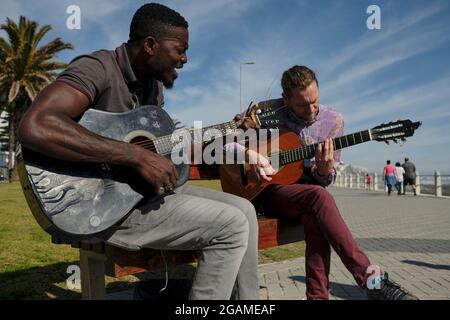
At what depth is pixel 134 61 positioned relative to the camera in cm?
256

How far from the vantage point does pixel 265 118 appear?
11.2 ft

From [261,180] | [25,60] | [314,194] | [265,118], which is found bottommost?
[314,194]

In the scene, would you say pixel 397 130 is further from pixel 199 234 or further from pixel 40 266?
pixel 40 266

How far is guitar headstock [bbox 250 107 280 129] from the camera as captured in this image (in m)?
3.17

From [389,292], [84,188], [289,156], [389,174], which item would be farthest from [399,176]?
[84,188]

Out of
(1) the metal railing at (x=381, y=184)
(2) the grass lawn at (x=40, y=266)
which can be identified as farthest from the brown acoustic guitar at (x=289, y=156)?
(1) the metal railing at (x=381, y=184)

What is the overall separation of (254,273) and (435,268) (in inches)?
129

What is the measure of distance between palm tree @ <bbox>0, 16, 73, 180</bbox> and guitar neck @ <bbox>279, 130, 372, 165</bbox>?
89.0 feet

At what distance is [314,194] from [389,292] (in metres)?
0.83

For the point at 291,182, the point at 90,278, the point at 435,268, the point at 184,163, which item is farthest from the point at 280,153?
the point at 435,268

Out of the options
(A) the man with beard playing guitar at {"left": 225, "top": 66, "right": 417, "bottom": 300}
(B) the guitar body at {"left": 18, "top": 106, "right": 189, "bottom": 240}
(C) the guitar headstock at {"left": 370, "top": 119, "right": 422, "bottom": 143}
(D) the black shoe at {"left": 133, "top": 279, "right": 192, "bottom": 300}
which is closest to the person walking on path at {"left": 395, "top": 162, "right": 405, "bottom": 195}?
(A) the man with beard playing guitar at {"left": 225, "top": 66, "right": 417, "bottom": 300}

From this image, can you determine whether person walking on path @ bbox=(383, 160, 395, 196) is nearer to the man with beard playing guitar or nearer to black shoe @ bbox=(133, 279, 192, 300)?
the man with beard playing guitar

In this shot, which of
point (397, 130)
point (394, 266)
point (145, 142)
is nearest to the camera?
point (145, 142)
